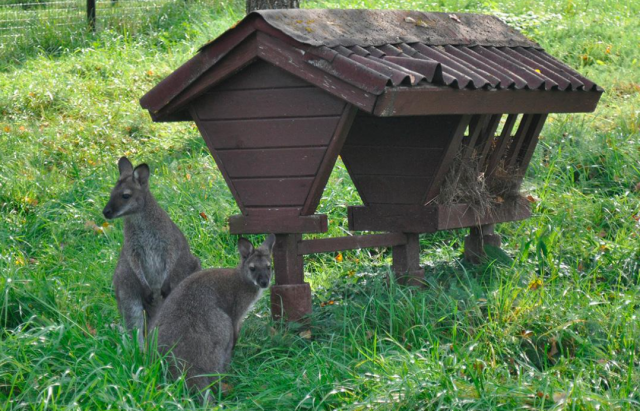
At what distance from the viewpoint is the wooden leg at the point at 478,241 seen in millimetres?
7070

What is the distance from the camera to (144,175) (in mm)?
6098

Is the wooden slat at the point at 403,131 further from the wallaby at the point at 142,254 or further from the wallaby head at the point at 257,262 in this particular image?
the wallaby at the point at 142,254

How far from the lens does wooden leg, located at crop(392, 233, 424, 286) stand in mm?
6523

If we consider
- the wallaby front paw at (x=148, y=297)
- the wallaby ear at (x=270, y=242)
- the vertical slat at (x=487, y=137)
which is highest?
the vertical slat at (x=487, y=137)

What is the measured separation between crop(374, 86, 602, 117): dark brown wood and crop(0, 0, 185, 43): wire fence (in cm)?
998

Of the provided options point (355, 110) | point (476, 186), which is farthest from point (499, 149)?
point (355, 110)

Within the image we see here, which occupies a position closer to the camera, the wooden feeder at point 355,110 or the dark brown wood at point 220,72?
the wooden feeder at point 355,110

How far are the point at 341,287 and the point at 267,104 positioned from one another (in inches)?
66.6

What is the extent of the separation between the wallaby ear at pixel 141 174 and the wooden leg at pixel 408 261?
6.36 feet

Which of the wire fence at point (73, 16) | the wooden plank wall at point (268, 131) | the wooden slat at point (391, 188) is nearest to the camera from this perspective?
the wooden plank wall at point (268, 131)

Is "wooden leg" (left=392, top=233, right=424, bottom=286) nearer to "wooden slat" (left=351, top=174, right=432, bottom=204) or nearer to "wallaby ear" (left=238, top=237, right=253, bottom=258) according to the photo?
"wooden slat" (left=351, top=174, right=432, bottom=204)

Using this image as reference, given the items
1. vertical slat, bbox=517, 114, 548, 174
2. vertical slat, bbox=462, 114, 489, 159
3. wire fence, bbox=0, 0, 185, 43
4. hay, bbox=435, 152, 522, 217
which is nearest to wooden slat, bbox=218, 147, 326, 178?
hay, bbox=435, 152, 522, 217

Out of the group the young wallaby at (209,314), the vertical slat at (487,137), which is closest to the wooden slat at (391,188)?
the vertical slat at (487,137)

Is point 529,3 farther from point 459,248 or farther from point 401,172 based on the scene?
point 401,172
